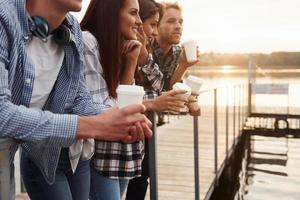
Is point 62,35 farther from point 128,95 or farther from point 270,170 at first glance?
point 270,170

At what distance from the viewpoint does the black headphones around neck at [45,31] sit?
128 cm

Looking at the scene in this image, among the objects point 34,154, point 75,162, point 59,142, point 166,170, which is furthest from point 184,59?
point 166,170

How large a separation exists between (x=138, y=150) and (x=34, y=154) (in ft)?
1.72

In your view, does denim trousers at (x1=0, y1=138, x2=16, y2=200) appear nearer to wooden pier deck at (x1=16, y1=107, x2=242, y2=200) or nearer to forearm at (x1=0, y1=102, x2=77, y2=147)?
forearm at (x1=0, y1=102, x2=77, y2=147)

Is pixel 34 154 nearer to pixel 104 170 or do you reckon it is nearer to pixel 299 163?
pixel 104 170

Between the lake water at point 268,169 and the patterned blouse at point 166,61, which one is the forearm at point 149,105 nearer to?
the patterned blouse at point 166,61

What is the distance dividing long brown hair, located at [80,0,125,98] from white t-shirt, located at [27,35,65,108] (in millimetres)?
303

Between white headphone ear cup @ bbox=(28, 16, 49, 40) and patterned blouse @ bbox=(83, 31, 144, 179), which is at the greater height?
white headphone ear cup @ bbox=(28, 16, 49, 40)

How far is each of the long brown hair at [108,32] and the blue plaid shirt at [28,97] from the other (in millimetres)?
220

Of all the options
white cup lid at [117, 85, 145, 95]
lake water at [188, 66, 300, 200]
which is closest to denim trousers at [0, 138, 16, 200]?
white cup lid at [117, 85, 145, 95]

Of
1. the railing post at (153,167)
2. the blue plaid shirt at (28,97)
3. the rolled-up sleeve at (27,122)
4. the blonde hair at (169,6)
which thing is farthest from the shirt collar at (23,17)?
the blonde hair at (169,6)

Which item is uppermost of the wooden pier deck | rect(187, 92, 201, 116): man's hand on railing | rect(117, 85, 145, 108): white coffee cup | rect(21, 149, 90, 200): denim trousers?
rect(117, 85, 145, 108): white coffee cup

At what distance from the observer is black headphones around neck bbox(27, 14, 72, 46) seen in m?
1.28

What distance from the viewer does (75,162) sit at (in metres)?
1.55
